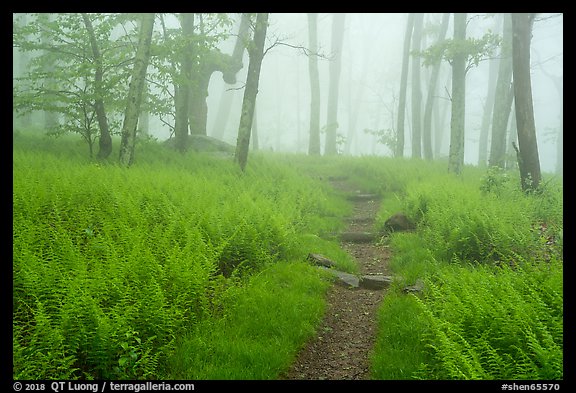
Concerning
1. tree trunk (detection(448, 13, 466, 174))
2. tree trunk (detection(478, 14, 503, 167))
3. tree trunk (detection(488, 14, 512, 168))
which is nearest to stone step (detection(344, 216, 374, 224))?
tree trunk (detection(448, 13, 466, 174))

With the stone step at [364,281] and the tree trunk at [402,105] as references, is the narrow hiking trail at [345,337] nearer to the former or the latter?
the stone step at [364,281]

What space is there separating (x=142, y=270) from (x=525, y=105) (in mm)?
11654

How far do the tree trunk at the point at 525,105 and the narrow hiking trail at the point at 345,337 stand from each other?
236 inches

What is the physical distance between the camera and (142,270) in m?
5.71

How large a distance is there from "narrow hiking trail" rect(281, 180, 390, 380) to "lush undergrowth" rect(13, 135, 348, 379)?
231 mm

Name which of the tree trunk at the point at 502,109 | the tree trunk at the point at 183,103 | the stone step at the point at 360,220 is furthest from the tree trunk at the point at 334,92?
the stone step at the point at 360,220

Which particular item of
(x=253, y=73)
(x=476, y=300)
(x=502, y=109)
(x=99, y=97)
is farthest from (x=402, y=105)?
(x=476, y=300)

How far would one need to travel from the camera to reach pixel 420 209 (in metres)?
11.2

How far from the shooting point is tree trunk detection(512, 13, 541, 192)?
40.7 feet

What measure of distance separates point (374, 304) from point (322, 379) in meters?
2.38

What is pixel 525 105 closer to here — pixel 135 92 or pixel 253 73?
pixel 253 73

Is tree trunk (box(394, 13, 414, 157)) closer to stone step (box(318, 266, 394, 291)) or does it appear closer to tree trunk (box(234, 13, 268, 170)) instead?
tree trunk (box(234, 13, 268, 170))
